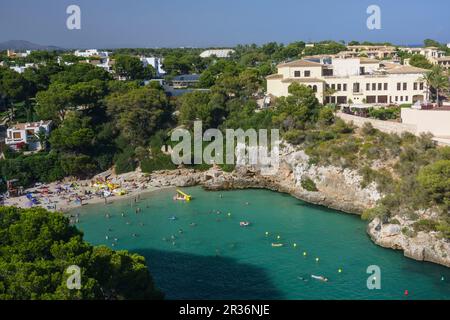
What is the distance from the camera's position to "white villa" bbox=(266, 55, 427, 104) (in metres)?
42.3

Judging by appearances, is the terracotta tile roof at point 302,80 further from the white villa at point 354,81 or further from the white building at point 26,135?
the white building at point 26,135

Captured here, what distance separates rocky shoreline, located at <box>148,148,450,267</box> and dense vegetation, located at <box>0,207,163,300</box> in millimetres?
13386

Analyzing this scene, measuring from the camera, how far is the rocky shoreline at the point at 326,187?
962 inches

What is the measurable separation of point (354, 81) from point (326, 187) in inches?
539

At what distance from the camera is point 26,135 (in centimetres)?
4262

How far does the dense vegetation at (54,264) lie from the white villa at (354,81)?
1155 inches

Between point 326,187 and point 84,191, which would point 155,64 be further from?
point 326,187

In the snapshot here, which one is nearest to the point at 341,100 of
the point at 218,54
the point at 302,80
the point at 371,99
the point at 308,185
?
the point at 371,99

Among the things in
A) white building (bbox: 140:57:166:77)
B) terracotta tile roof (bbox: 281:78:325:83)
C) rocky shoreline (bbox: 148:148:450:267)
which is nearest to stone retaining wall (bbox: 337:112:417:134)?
rocky shoreline (bbox: 148:148:450:267)

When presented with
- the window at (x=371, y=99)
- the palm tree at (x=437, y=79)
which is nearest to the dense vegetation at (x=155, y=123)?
the palm tree at (x=437, y=79)
